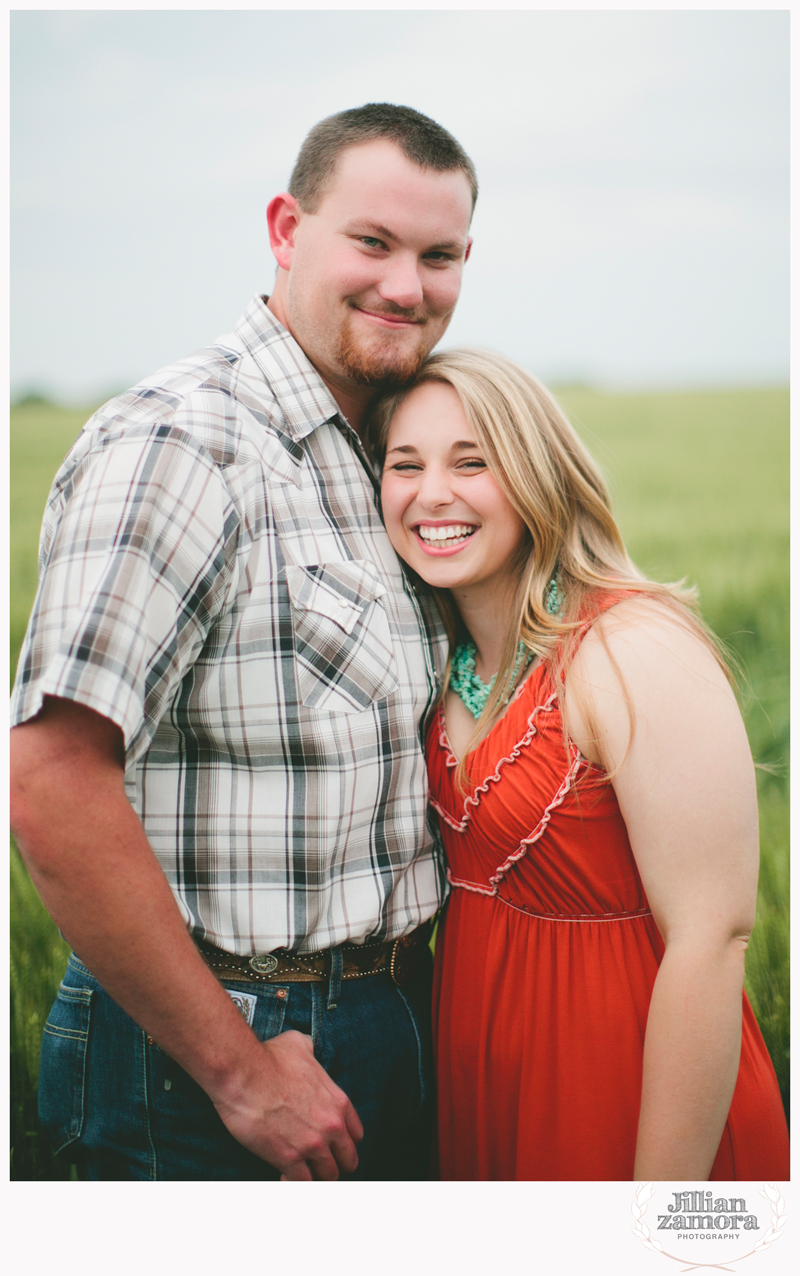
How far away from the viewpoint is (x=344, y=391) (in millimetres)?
2062

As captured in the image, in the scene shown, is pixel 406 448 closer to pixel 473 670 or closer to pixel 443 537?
pixel 443 537

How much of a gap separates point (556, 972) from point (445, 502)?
1017 millimetres

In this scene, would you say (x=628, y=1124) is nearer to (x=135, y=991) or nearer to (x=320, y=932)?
(x=320, y=932)

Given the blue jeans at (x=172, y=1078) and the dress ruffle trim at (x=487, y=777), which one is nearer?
the blue jeans at (x=172, y=1078)

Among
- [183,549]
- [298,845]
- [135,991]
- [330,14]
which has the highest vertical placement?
[330,14]

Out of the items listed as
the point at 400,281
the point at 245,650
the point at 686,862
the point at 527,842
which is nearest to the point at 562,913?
the point at 527,842

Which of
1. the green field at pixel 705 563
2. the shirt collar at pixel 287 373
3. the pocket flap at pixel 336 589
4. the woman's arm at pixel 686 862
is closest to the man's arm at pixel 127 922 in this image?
the pocket flap at pixel 336 589

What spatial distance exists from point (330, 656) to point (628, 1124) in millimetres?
1144

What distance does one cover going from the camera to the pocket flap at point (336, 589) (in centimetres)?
166

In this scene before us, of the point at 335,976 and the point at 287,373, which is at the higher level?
the point at 287,373

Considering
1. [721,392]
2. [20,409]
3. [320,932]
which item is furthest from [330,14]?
[721,392]

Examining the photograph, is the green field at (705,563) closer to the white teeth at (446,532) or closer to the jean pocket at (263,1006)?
the white teeth at (446,532)

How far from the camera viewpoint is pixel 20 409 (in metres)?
9.22

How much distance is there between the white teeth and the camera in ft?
6.23
